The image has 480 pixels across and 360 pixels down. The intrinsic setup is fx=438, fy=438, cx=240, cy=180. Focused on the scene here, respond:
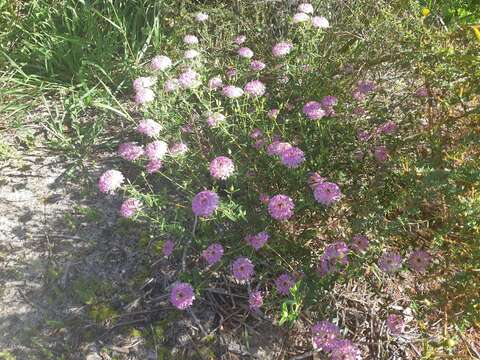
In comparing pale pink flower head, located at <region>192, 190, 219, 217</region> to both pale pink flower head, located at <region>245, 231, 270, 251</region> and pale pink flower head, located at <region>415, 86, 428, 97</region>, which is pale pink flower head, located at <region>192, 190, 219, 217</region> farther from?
pale pink flower head, located at <region>415, 86, 428, 97</region>

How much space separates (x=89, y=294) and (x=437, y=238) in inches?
58.8

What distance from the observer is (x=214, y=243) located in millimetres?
1886

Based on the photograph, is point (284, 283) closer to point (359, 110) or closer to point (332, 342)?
point (332, 342)

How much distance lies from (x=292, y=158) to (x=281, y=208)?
0.68ft

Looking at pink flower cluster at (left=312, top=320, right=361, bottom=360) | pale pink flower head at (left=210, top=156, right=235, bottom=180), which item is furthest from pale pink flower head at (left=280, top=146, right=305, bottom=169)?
pink flower cluster at (left=312, top=320, right=361, bottom=360)

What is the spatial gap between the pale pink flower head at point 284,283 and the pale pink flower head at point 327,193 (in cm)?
33

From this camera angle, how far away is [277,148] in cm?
178

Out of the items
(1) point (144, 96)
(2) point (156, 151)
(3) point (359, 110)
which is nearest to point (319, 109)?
(3) point (359, 110)

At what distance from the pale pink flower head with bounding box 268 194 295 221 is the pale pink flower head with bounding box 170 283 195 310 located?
454 millimetres

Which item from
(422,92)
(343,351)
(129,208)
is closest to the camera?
(343,351)

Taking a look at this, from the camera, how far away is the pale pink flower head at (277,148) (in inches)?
69.7

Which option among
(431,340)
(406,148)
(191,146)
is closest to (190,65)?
(191,146)

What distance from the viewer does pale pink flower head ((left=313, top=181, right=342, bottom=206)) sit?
165cm

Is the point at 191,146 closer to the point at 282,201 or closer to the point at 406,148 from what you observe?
the point at 282,201
